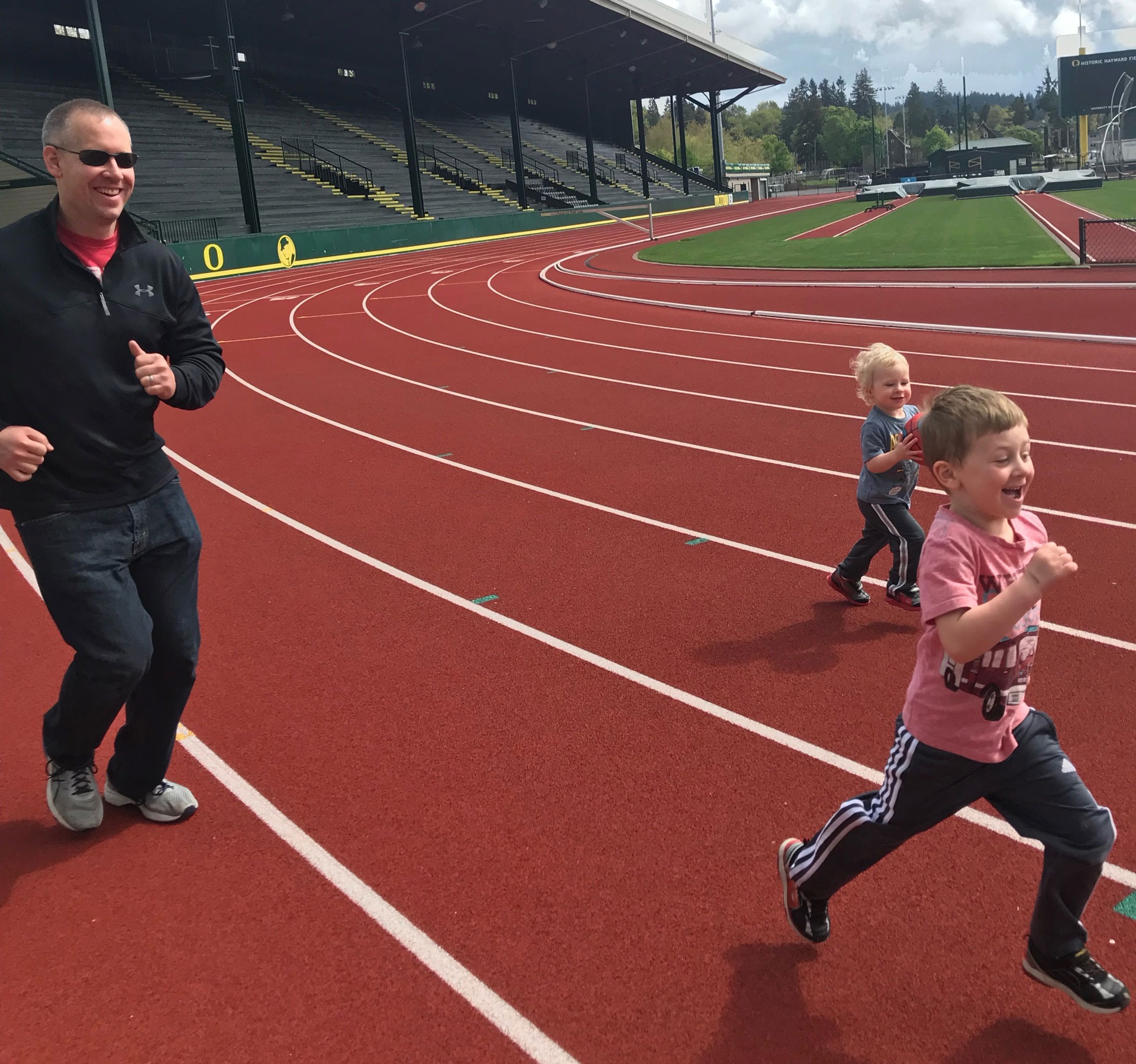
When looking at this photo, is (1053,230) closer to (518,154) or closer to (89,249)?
(89,249)

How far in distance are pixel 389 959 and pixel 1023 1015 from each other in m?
1.87

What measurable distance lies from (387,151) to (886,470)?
52187 millimetres

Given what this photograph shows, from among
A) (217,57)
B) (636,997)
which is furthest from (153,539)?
(217,57)

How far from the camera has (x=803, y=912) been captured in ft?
10.1

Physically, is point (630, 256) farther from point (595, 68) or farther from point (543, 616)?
point (595, 68)

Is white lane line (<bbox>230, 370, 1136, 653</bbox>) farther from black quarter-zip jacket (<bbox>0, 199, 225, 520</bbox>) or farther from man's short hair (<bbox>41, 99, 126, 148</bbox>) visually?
man's short hair (<bbox>41, 99, 126, 148</bbox>)

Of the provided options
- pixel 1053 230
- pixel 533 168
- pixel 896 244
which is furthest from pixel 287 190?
pixel 1053 230

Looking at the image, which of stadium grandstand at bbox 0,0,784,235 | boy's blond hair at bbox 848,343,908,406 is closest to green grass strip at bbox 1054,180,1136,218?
stadium grandstand at bbox 0,0,784,235

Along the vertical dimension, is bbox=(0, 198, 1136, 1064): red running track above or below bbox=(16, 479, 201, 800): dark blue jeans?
below

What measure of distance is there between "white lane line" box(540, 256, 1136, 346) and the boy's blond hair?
31.5ft

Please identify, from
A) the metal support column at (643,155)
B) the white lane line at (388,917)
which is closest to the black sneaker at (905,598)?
the white lane line at (388,917)

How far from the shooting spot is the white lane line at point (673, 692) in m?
3.65

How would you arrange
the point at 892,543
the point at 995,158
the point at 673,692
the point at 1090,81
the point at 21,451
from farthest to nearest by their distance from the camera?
1. the point at 995,158
2. the point at 1090,81
3. the point at 892,543
4. the point at 673,692
5. the point at 21,451

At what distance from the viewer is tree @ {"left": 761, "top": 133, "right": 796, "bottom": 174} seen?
14938 centimetres
